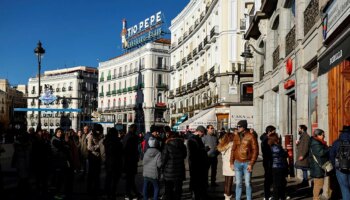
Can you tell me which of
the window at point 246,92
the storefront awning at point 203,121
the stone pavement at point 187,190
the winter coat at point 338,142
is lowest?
the stone pavement at point 187,190

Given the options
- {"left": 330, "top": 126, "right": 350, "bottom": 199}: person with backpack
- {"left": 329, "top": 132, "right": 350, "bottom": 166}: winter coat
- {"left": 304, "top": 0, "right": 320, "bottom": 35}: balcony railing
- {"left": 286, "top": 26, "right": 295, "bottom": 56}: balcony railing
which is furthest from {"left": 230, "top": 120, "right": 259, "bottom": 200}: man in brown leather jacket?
Result: {"left": 286, "top": 26, "right": 295, "bottom": 56}: balcony railing

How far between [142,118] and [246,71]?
40.4 m

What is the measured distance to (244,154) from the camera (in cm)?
1066

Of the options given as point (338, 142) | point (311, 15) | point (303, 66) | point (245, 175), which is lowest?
point (245, 175)

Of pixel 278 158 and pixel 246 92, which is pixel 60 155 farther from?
pixel 246 92

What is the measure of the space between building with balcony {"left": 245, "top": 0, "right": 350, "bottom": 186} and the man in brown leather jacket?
222 cm

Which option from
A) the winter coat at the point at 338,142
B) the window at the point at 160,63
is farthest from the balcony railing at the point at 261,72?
the window at the point at 160,63

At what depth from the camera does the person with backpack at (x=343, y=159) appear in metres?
8.73

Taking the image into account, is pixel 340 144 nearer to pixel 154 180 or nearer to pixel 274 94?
pixel 154 180

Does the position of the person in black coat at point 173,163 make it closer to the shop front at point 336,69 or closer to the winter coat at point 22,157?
the winter coat at point 22,157

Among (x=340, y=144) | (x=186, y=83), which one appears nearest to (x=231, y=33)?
(x=186, y=83)

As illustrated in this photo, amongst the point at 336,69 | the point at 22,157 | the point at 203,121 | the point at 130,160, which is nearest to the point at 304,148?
the point at 336,69

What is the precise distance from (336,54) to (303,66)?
5.93m

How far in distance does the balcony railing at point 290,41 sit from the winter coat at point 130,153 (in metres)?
8.24
